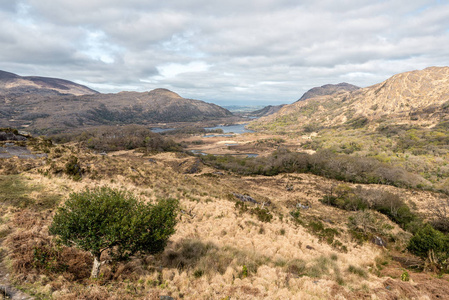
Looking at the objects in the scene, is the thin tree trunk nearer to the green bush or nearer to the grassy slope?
the grassy slope

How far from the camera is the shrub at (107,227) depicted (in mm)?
8398

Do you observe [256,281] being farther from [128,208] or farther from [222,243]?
[128,208]

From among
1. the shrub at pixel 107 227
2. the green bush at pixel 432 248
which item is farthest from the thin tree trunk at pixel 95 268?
the green bush at pixel 432 248

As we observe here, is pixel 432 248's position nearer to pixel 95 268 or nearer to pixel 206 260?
pixel 206 260

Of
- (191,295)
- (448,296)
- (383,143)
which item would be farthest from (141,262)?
(383,143)

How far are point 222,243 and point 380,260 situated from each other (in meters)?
13.7

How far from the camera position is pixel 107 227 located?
8383 millimetres

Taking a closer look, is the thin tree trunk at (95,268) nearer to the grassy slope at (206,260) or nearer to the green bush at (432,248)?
the grassy slope at (206,260)

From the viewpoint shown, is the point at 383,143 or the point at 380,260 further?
the point at 383,143

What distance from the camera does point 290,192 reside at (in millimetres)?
51875

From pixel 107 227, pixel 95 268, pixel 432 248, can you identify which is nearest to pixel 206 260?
pixel 95 268

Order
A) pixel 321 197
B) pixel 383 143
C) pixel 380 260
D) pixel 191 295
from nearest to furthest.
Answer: pixel 191 295, pixel 380 260, pixel 321 197, pixel 383 143

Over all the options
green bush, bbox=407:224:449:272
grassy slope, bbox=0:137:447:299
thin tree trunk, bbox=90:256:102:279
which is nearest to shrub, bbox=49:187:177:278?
thin tree trunk, bbox=90:256:102:279

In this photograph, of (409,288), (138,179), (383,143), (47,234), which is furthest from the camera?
(383,143)
